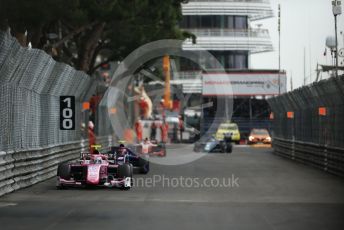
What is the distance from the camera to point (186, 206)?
14.0 m

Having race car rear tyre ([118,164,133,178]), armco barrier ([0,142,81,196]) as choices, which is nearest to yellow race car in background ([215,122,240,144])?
armco barrier ([0,142,81,196])

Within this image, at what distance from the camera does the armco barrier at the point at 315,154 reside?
73.9 feet

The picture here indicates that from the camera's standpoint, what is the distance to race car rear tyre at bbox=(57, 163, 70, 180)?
17547 mm

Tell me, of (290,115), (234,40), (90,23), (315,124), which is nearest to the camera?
(315,124)

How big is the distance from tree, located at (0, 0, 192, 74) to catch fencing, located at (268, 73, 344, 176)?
23.5ft

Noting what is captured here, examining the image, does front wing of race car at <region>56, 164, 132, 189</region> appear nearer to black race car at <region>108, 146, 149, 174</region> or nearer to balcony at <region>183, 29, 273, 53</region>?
black race car at <region>108, 146, 149, 174</region>

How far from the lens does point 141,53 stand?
4409cm

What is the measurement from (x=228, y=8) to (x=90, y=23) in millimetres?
50367

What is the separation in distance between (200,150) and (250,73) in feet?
89.7

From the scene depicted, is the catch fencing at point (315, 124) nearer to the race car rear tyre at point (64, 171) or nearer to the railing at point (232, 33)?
the race car rear tyre at point (64, 171)

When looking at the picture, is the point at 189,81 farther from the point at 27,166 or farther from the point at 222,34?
the point at 27,166

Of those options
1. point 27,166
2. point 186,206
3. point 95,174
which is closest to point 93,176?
point 95,174

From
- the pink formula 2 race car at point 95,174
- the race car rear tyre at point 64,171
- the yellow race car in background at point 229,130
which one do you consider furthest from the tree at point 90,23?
the yellow race car in background at point 229,130

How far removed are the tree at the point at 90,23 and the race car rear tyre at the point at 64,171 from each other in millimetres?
10406
